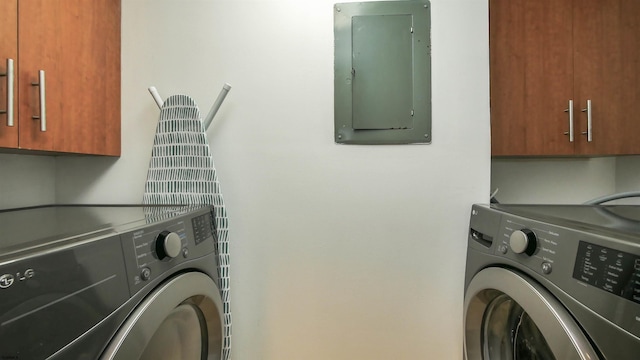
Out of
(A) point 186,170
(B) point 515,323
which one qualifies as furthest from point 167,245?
(B) point 515,323

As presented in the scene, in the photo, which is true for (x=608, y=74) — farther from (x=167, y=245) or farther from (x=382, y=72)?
(x=167, y=245)

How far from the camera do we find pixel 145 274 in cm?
56

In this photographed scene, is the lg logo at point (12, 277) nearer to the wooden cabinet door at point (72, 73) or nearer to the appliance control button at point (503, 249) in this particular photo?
the wooden cabinet door at point (72, 73)

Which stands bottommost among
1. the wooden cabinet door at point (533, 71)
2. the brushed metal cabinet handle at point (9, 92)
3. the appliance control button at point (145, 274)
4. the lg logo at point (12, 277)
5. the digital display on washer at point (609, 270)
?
the appliance control button at point (145, 274)

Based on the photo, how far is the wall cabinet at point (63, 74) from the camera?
2.41 feet

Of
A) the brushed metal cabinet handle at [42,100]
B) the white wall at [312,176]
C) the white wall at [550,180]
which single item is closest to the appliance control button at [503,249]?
the white wall at [312,176]

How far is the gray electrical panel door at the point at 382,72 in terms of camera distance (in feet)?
3.46

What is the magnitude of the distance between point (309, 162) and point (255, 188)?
230 mm

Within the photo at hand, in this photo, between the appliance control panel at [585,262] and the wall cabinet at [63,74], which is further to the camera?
the wall cabinet at [63,74]

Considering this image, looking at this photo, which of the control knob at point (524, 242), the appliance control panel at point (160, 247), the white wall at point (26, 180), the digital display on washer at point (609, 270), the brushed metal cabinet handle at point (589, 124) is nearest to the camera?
the digital display on washer at point (609, 270)

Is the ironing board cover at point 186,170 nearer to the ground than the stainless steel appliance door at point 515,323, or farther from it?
farther from it

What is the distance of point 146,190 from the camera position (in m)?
1.06

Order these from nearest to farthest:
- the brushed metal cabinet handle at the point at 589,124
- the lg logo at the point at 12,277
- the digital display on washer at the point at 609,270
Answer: the lg logo at the point at 12,277 < the digital display on washer at the point at 609,270 < the brushed metal cabinet handle at the point at 589,124

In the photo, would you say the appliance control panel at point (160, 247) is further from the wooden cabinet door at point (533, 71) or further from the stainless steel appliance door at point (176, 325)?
the wooden cabinet door at point (533, 71)
